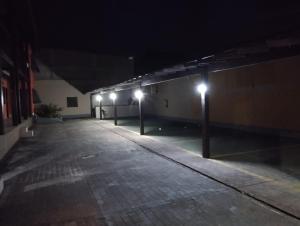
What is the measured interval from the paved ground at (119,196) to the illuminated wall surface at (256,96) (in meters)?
5.91

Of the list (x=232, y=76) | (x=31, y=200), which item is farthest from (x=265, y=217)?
(x=232, y=76)

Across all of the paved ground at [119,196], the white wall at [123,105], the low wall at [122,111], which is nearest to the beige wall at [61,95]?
the white wall at [123,105]

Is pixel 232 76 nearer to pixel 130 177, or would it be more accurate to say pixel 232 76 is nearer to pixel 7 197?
pixel 130 177

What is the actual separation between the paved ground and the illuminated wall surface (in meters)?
5.91

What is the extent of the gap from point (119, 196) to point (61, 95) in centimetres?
2363

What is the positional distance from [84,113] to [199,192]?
24.2m

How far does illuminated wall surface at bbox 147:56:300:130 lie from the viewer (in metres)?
10.5

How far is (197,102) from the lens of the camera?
16844 mm

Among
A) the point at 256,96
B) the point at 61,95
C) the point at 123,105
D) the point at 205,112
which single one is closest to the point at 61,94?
the point at 61,95

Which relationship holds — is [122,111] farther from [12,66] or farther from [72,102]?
[12,66]

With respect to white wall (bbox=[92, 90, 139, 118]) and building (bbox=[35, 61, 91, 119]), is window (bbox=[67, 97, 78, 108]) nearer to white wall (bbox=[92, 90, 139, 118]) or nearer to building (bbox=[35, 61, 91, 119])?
building (bbox=[35, 61, 91, 119])

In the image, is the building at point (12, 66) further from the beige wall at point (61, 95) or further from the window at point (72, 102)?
the window at point (72, 102)

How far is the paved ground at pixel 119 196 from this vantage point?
4273 millimetres

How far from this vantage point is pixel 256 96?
12.2m
